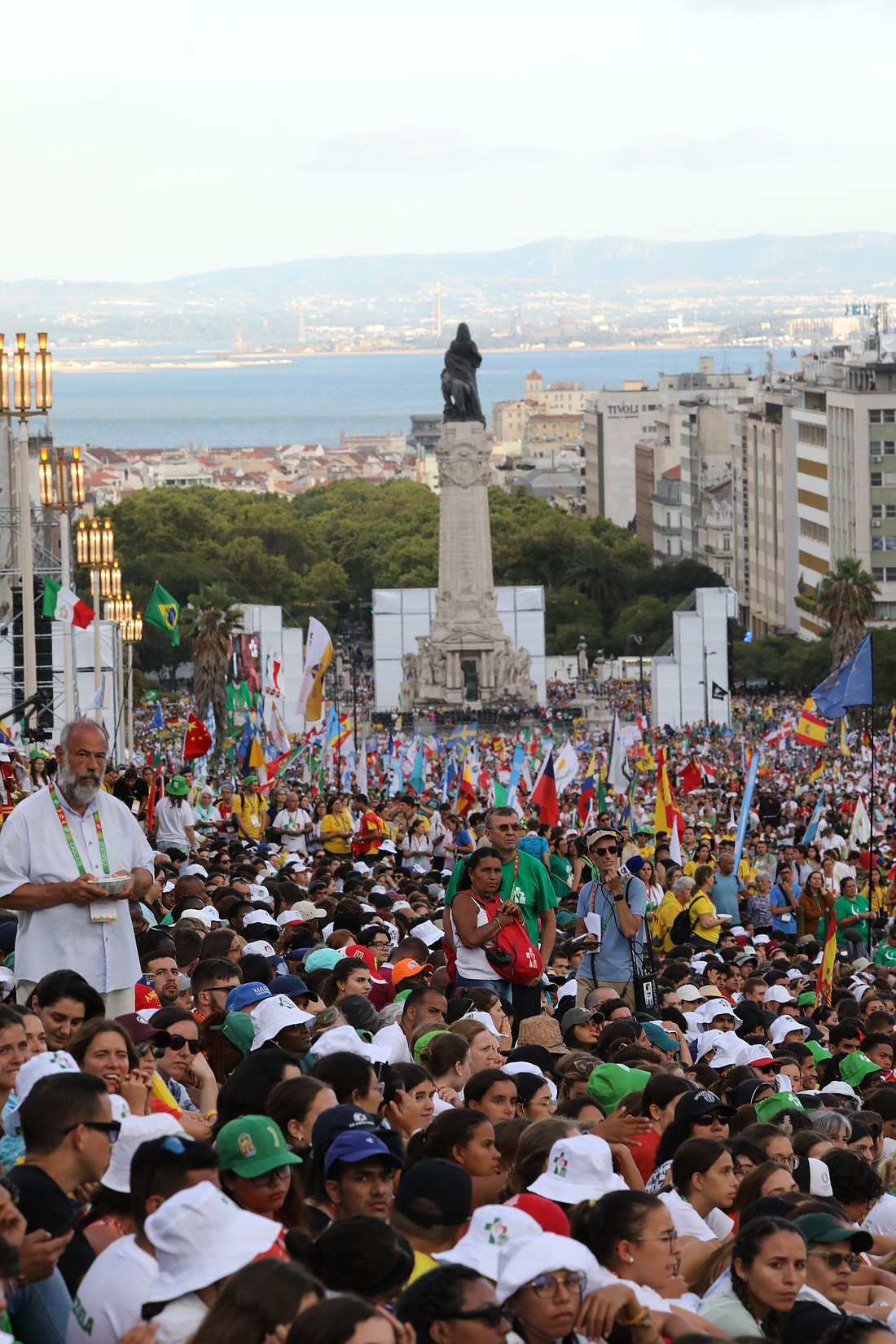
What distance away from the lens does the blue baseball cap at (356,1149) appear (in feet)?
21.5

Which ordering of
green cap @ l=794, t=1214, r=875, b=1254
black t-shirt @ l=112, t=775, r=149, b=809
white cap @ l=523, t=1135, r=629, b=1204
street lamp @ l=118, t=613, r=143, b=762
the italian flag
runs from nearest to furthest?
green cap @ l=794, t=1214, r=875, b=1254
white cap @ l=523, t=1135, r=629, b=1204
black t-shirt @ l=112, t=775, r=149, b=809
the italian flag
street lamp @ l=118, t=613, r=143, b=762

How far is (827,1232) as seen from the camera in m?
6.89

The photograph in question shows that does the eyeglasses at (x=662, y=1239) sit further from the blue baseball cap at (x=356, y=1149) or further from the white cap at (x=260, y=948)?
the white cap at (x=260, y=948)

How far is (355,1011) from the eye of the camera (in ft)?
31.8

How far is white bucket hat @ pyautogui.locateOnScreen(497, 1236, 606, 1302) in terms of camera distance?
5762mm

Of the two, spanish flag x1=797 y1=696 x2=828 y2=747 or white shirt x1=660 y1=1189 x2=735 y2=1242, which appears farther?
spanish flag x1=797 y1=696 x2=828 y2=747

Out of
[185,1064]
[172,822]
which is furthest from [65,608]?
[185,1064]

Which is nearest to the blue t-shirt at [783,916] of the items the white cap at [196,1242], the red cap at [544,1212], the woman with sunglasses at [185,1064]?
the woman with sunglasses at [185,1064]

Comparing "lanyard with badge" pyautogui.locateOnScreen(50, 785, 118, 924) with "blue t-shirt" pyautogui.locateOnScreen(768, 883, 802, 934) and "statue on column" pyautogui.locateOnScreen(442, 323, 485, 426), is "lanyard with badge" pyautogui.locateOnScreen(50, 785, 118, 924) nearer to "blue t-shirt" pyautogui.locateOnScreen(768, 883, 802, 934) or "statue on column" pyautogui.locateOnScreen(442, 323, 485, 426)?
"blue t-shirt" pyautogui.locateOnScreen(768, 883, 802, 934)

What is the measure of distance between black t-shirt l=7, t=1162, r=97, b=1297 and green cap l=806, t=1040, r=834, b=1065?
21.1 ft

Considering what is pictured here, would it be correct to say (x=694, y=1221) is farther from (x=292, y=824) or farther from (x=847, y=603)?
(x=847, y=603)

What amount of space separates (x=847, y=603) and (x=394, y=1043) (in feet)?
213

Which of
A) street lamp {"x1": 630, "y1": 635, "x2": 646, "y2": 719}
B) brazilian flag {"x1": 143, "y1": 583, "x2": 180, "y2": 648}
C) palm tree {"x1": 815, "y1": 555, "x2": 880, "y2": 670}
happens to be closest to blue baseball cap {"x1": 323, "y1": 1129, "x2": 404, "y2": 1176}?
brazilian flag {"x1": 143, "y1": 583, "x2": 180, "y2": 648}

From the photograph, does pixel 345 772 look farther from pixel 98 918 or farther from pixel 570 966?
pixel 98 918
